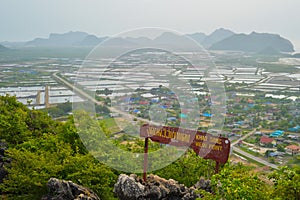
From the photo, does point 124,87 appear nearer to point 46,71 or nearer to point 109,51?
point 109,51

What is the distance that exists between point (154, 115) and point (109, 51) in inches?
68.7

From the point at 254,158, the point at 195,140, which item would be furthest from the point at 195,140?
the point at 254,158

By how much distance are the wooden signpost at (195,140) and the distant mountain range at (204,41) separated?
5.90ft

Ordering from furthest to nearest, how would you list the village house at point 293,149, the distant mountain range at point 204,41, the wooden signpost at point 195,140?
the village house at point 293,149
the distant mountain range at point 204,41
the wooden signpost at point 195,140

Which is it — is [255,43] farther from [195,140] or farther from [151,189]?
[151,189]

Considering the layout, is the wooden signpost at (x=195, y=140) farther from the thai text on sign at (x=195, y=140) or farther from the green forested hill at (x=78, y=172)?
the green forested hill at (x=78, y=172)

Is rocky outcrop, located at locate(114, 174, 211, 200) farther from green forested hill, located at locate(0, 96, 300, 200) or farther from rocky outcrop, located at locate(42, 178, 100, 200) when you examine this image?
rocky outcrop, located at locate(42, 178, 100, 200)

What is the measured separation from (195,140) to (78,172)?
3.19 m

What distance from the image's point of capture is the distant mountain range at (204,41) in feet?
23.6

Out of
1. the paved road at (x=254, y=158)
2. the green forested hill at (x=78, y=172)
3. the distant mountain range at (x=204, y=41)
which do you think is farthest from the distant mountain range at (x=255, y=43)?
the green forested hill at (x=78, y=172)

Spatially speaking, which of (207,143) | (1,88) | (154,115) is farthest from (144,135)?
(1,88)

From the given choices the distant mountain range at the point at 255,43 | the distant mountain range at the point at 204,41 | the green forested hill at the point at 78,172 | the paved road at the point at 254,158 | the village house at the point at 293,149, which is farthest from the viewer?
the distant mountain range at the point at 255,43

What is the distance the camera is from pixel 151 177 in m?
7.34

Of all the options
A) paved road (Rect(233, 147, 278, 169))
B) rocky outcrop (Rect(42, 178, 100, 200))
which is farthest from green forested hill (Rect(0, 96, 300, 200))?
paved road (Rect(233, 147, 278, 169))
